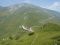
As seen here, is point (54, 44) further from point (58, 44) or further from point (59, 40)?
point (59, 40)

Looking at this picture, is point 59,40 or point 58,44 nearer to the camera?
point 58,44

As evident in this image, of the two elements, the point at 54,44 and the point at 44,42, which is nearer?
the point at 54,44

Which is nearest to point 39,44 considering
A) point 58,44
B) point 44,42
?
point 44,42

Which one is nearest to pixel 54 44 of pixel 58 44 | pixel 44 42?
pixel 58 44

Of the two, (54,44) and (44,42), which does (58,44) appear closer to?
(54,44)

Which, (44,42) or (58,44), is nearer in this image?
(58,44)
